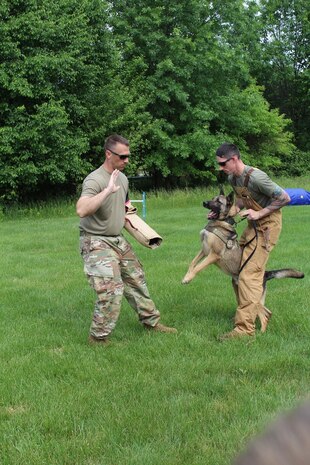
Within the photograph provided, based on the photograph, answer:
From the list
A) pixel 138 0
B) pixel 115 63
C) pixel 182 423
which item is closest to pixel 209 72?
pixel 138 0

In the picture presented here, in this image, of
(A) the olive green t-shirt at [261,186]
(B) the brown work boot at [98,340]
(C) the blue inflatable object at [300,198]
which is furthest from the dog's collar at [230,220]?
(C) the blue inflatable object at [300,198]

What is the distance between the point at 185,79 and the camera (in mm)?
31500

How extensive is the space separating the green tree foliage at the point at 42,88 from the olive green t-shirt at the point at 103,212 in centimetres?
1641

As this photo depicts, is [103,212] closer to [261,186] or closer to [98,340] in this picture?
[98,340]

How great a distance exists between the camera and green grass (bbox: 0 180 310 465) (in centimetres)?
358

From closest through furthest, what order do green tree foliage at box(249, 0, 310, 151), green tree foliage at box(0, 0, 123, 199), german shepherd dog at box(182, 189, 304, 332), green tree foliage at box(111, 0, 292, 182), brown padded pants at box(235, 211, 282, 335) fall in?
brown padded pants at box(235, 211, 282, 335), german shepherd dog at box(182, 189, 304, 332), green tree foliage at box(0, 0, 123, 199), green tree foliage at box(111, 0, 292, 182), green tree foliage at box(249, 0, 310, 151)

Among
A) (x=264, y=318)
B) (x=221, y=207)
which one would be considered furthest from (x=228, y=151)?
(x=264, y=318)

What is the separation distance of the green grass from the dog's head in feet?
4.28

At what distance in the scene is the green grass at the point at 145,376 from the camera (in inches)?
141

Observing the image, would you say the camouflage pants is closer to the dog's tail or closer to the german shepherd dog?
the german shepherd dog

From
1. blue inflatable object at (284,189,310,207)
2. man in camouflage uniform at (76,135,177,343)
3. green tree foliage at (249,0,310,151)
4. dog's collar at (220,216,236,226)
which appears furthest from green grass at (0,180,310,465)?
green tree foliage at (249,0,310,151)

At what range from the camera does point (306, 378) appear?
464 cm

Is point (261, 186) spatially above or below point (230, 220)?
above

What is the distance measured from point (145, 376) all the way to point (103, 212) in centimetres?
192
